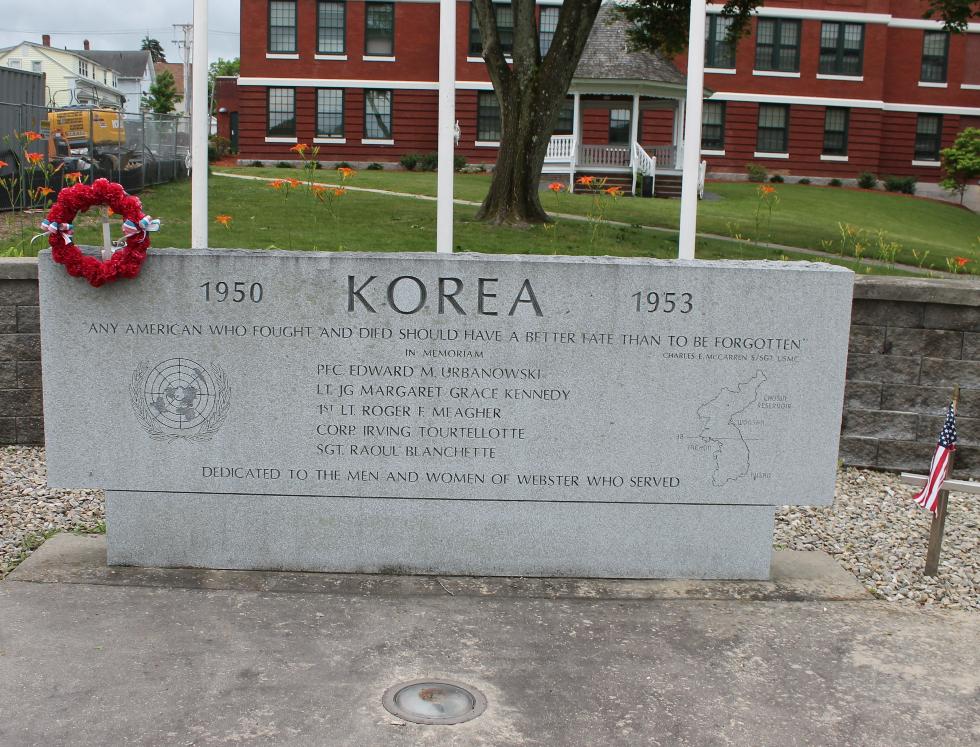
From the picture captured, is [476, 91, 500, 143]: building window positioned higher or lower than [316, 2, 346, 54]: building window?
lower

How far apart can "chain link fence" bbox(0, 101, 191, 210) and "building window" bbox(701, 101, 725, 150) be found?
2473 centimetres

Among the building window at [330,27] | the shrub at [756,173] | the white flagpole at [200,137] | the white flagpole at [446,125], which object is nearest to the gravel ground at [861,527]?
the white flagpole at [200,137]

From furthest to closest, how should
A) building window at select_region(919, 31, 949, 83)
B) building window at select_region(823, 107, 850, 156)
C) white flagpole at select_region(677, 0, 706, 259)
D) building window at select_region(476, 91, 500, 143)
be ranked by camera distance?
building window at select_region(919, 31, 949, 83), building window at select_region(823, 107, 850, 156), building window at select_region(476, 91, 500, 143), white flagpole at select_region(677, 0, 706, 259)

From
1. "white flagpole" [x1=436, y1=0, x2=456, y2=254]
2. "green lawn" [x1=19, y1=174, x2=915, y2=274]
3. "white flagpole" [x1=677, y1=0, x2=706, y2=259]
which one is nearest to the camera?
"white flagpole" [x1=436, y1=0, x2=456, y2=254]

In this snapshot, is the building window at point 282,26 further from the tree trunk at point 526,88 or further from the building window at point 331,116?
the tree trunk at point 526,88

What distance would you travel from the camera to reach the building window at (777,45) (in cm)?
4625

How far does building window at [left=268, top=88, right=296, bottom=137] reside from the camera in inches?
1753

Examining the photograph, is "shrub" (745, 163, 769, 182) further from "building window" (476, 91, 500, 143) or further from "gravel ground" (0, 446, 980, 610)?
"gravel ground" (0, 446, 980, 610)

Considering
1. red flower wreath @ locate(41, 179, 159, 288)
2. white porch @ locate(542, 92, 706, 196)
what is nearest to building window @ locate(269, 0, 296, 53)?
white porch @ locate(542, 92, 706, 196)

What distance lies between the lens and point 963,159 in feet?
137

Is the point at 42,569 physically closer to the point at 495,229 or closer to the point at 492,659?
the point at 492,659

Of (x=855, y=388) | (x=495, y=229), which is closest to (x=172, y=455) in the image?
(x=855, y=388)

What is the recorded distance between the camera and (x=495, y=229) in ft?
60.0

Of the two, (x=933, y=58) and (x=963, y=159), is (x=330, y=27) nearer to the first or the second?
(x=963, y=159)
